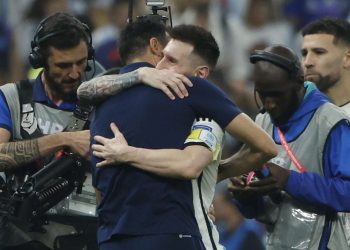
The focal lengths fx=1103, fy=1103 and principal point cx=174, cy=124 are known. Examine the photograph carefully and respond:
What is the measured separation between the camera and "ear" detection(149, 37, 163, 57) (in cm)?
561

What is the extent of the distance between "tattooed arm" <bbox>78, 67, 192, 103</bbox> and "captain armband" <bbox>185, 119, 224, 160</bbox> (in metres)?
0.16

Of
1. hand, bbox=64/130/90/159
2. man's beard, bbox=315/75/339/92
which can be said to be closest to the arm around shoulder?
hand, bbox=64/130/90/159

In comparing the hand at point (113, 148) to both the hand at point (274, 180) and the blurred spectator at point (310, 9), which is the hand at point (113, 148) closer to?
the hand at point (274, 180)

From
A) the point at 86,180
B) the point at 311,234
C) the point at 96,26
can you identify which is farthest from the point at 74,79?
the point at 96,26

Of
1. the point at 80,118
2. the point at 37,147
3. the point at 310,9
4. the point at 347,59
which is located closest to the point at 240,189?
the point at 80,118

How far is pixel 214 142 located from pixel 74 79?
1.39 m

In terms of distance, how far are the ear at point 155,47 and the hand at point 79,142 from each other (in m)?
0.67

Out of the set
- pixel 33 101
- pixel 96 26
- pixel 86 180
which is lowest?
pixel 96 26

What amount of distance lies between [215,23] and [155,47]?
549cm

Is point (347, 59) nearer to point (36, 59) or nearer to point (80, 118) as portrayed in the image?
point (80, 118)

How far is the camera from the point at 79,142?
235 inches

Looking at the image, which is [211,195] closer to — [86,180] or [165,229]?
[165,229]

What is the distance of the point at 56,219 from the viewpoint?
242 inches

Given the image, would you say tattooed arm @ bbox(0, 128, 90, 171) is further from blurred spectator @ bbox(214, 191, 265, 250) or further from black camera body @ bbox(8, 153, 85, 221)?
blurred spectator @ bbox(214, 191, 265, 250)
